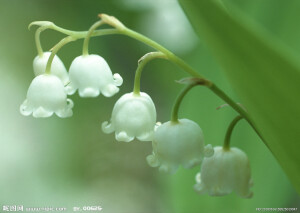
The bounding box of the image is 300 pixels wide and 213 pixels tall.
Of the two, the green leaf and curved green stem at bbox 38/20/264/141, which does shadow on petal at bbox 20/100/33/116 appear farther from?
the green leaf

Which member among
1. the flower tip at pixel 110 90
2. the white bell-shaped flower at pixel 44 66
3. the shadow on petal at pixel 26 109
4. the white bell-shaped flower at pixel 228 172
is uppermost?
the white bell-shaped flower at pixel 44 66

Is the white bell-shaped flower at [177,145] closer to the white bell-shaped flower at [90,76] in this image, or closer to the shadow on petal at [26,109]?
the white bell-shaped flower at [90,76]

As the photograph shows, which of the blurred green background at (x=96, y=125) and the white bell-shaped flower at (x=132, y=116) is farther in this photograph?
the blurred green background at (x=96, y=125)

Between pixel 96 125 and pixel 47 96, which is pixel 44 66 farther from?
pixel 96 125

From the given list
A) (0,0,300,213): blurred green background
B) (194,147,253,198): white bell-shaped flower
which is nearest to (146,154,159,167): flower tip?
(194,147,253,198): white bell-shaped flower

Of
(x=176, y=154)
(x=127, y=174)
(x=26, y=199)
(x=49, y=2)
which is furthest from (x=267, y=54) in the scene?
(x=49, y=2)

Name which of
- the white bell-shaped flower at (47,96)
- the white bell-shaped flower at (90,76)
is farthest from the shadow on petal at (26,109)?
the white bell-shaped flower at (90,76)
